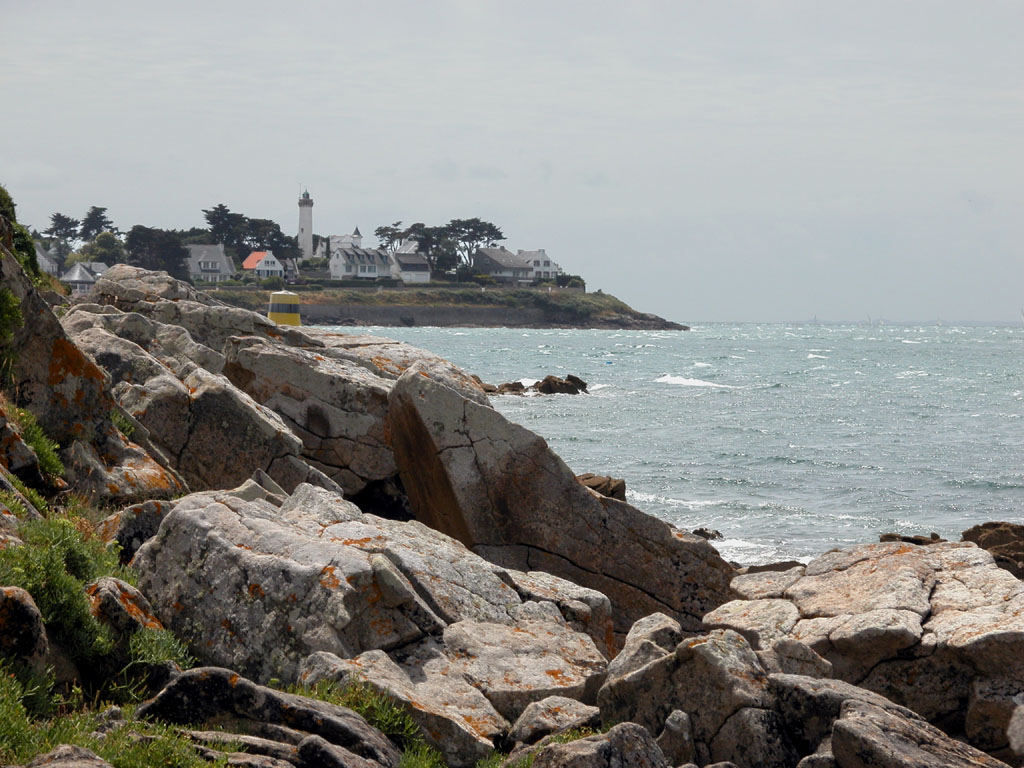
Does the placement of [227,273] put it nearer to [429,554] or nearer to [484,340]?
[484,340]

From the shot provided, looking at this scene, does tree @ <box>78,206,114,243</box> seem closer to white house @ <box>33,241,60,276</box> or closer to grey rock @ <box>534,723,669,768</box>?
white house @ <box>33,241,60,276</box>

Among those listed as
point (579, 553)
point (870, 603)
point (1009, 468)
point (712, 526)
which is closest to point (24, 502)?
point (579, 553)

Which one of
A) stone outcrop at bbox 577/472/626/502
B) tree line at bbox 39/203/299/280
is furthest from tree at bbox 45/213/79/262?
stone outcrop at bbox 577/472/626/502

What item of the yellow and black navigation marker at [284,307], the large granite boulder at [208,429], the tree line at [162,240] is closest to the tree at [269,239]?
the tree line at [162,240]

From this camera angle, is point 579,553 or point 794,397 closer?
point 579,553

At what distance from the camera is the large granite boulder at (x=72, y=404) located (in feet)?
34.4

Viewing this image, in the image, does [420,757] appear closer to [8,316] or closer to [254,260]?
[8,316]

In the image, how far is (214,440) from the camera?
13047 millimetres

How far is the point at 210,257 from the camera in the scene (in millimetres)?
179500

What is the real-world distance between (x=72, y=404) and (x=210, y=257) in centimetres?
17663

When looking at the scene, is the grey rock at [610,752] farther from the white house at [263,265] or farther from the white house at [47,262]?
the white house at [263,265]

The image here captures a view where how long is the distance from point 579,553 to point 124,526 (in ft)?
20.1

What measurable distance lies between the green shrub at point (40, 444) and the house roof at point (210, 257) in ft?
569

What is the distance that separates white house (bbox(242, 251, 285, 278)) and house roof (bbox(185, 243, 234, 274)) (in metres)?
4.61
